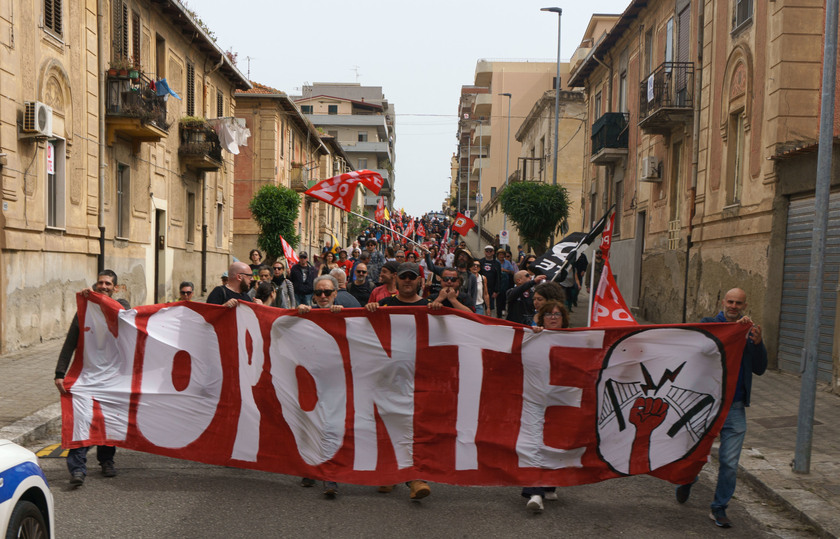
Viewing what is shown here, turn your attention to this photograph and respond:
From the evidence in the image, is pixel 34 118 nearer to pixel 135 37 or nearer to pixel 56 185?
pixel 56 185

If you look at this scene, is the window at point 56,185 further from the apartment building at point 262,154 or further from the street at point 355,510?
the apartment building at point 262,154

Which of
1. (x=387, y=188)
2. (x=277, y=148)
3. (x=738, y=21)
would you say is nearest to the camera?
(x=738, y=21)

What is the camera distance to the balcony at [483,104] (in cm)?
7119

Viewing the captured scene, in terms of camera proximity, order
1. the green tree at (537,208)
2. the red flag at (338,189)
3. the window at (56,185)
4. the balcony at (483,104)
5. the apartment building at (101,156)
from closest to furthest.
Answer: the apartment building at (101,156) → the window at (56,185) → the red flag at (338,189) → the green tree at (537,208) → the balcony at (483,104)

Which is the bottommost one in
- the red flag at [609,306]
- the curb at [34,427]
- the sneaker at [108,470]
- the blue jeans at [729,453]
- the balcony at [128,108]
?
the curb at [34,427]

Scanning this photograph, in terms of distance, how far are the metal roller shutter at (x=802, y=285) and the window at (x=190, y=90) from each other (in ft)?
60.2

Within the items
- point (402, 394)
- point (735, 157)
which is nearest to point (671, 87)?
point (735, 157)

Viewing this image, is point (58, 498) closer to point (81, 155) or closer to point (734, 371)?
point (734, 371)

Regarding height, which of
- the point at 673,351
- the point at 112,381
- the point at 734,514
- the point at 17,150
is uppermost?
the point at 17,150

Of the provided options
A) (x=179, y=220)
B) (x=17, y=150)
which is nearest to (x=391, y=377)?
(x=17, y=150)

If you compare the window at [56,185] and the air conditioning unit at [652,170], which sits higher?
the air conditioning unit at [652,170]

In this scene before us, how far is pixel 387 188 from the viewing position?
113562 mm

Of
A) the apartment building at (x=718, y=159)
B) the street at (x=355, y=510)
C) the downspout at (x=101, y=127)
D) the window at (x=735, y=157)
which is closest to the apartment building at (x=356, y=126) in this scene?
the apartment building at (x=718, y=159)

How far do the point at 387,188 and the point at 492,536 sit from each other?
4292 inches
